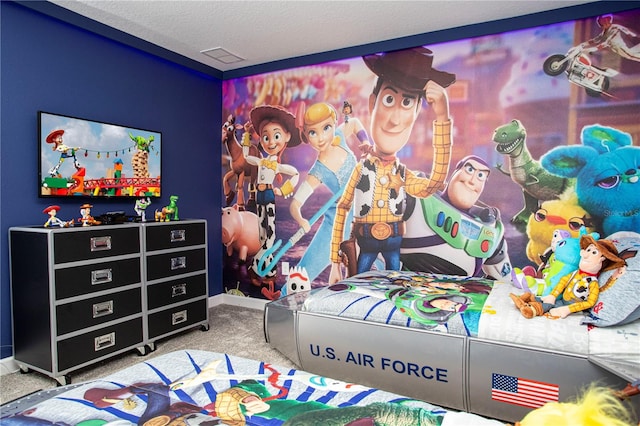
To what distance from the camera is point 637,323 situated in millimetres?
2037

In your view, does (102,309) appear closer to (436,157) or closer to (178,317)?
(178,317)

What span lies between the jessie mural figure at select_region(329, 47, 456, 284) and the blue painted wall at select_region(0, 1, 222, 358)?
1643mm

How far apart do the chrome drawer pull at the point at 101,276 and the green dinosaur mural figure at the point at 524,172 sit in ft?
10.3

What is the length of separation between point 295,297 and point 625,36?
3.13 meters

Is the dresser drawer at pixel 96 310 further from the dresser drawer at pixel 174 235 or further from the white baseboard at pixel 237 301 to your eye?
the white baseboard at pixel 237 301

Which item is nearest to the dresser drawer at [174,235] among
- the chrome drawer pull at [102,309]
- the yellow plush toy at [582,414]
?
the chrome drawer pull at [102,309]

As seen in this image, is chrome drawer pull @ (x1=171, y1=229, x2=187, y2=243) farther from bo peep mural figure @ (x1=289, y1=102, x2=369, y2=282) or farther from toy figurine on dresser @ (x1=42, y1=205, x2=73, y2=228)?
bo peep mural figure @ (x1=289, y1=102, x2=369, y2=282)

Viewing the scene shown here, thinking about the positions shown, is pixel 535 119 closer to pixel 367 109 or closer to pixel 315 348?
pixel 367 109

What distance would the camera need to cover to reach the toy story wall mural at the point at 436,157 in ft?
9.96

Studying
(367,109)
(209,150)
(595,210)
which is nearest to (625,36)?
(595,210)

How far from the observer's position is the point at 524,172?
3.26m

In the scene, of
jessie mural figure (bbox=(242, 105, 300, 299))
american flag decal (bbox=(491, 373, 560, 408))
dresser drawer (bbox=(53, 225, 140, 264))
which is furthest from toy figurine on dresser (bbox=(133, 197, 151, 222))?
american flag decal (bbox=(491, 373, 560, 408))

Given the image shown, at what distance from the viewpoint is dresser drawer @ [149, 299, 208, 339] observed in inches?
131

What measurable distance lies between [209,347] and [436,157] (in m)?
2.54
